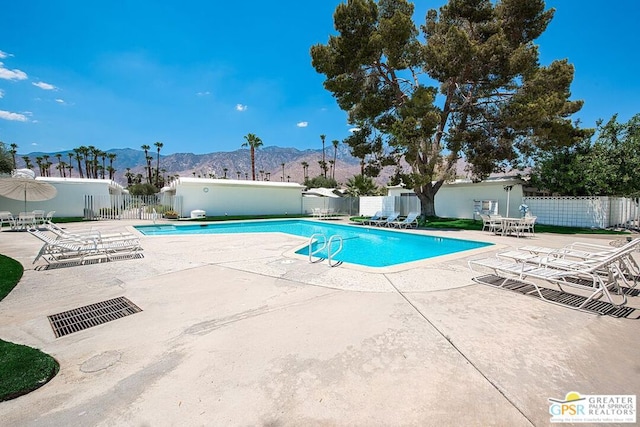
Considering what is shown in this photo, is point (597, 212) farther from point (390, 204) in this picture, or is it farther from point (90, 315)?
point (90, 315)

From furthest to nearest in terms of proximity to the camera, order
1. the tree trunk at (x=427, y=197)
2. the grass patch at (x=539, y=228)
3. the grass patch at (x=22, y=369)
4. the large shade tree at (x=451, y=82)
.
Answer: the tree trunk at (x=427, y=197), the large shade tree at (x=451, y=82), the grass patch at (x=539, y=228), the grass patch at (x=22, y=369)

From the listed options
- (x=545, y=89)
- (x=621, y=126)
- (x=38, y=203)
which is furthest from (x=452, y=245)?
(x=38, y=203)

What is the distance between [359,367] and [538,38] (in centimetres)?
2119

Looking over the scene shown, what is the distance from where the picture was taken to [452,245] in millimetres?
A: 11047

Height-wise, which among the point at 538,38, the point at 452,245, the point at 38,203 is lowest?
the point at 452,245

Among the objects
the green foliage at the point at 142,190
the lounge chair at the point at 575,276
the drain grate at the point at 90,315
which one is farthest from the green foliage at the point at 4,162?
the green foliage at the point at 142,190

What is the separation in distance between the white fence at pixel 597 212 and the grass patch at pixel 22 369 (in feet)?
67.7

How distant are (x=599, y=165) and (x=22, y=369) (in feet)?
68.5

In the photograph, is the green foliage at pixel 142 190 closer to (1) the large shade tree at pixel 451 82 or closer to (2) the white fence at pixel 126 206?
(2) the white fence at pixel 126 206

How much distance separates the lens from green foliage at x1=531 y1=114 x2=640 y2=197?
14148 millimetres

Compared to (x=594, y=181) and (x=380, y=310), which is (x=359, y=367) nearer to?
(x=380, y=310)

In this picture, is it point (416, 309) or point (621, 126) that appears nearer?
point (416, 309)
